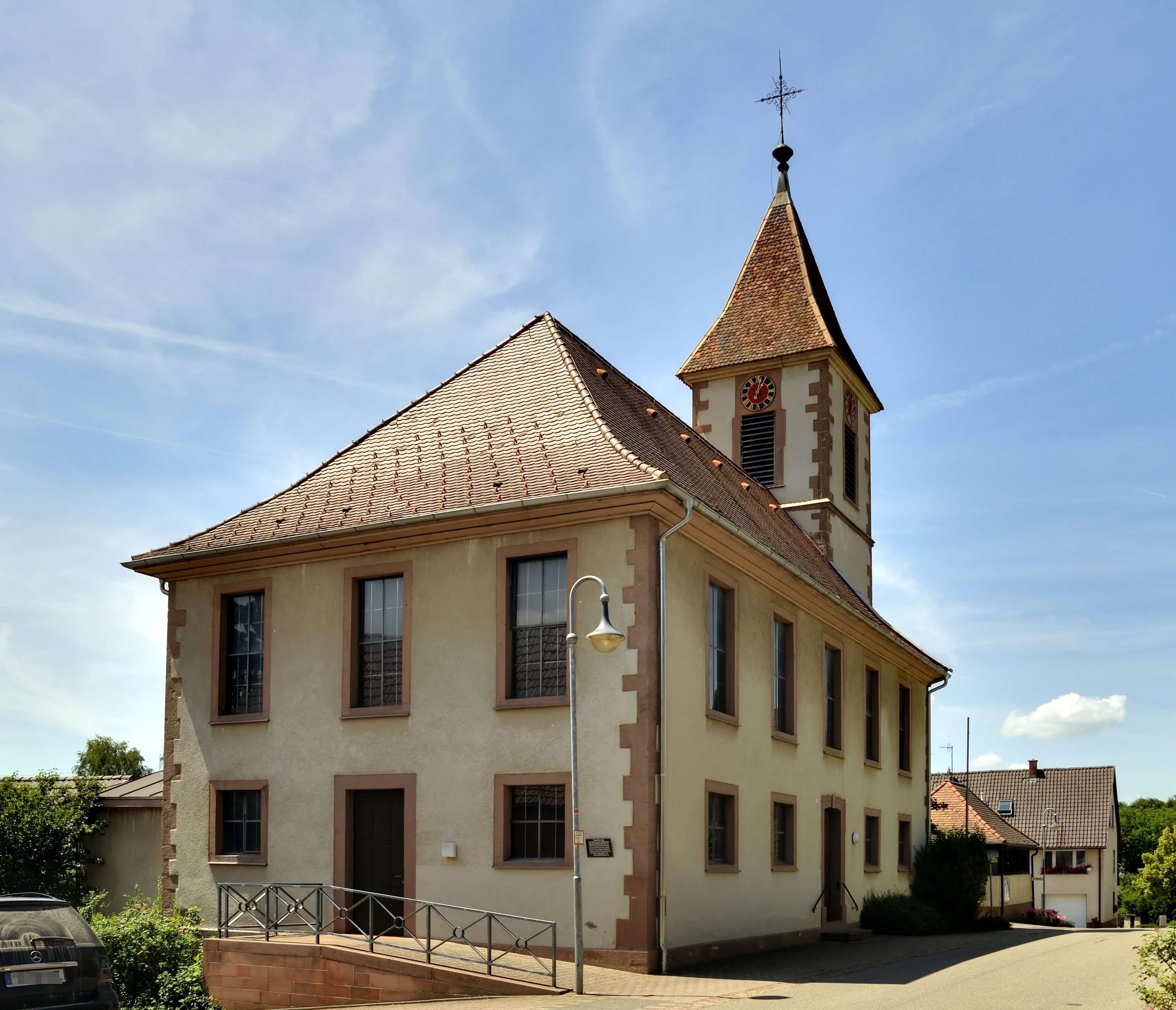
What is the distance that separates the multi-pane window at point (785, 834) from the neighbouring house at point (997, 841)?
69.9ft

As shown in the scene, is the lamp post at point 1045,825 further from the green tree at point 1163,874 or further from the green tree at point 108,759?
the green tree at point 108,759

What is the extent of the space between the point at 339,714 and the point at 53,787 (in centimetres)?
735

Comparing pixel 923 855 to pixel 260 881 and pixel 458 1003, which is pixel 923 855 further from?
pixel 458 1003

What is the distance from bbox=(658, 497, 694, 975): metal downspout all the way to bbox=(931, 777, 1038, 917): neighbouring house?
2721 cm

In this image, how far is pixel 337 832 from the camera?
18.2 metres

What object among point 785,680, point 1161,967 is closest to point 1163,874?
point 785,680

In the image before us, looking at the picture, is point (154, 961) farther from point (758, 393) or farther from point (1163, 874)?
point (1163, 874)

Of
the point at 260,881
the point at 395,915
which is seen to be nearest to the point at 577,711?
the point at 395,915

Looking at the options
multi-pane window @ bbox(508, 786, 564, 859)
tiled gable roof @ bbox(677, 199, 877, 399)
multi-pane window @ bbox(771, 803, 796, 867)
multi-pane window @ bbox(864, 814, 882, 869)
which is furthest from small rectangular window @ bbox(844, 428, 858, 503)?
multi-pane window @ bbox(508, 786, 564, 859)

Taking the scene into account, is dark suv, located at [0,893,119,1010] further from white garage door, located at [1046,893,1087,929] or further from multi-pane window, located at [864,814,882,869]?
white garage door, located at [1046,893,1087,929]

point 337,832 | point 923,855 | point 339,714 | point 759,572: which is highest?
point 759,572

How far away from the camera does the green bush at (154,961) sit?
1642 centimetres

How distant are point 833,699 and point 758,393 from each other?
919 centimetres

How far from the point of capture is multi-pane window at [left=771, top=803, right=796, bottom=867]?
818 inches
